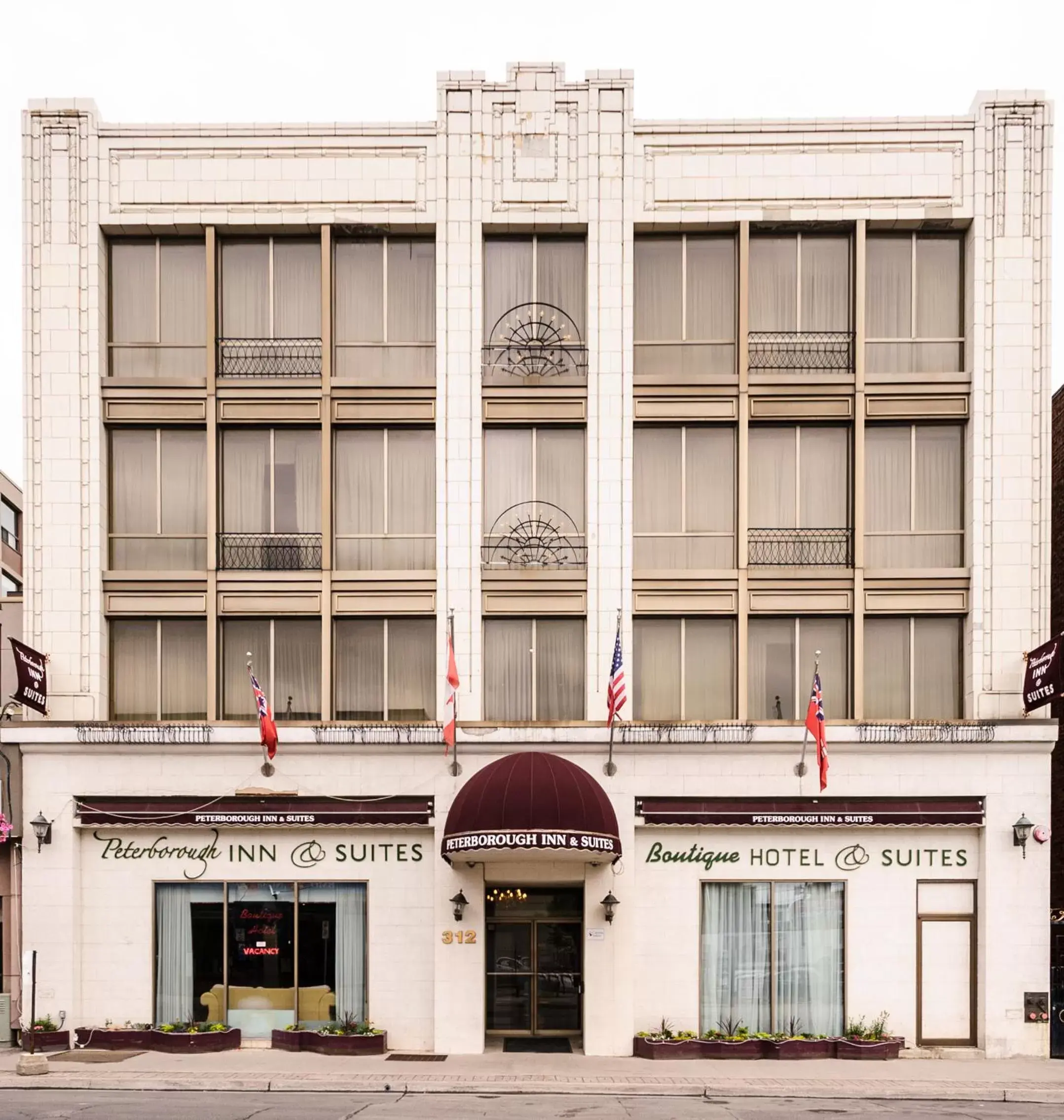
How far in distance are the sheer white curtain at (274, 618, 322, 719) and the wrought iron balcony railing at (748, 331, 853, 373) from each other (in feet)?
35.6

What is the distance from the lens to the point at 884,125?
23.9 meters

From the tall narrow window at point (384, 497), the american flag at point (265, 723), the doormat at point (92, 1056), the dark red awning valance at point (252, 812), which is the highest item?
the tall narrow window at point (384, 497)

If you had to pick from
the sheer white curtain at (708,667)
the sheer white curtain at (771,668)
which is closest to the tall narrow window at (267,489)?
the sheer white curtain at (708,667)

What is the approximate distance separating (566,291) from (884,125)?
24.3 ft

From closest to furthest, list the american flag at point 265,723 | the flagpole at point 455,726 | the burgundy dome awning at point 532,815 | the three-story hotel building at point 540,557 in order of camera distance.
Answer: the burgundy dome awning at point 532,815 < the american flag at point 265,723 < the flagpole at point 455,726 < the three-story hotel building at point 540,557

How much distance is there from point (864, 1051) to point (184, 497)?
17.6 meters

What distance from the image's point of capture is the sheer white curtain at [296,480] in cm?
2431

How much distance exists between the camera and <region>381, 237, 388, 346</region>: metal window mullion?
24.5 metres

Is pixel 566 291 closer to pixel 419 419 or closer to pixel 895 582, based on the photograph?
pixel 419 419

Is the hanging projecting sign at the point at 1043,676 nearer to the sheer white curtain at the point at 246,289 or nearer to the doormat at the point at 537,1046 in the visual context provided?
the doormat at the point at 537,1046

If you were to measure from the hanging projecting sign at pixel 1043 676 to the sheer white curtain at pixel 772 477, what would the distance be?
5.36 meters

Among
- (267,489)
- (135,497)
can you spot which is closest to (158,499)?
(135,497)

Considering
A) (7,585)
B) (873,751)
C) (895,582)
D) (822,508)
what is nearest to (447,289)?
(822,508)

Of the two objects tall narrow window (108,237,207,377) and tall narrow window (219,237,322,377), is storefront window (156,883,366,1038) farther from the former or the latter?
tall narrow window (108,237,207,377)
